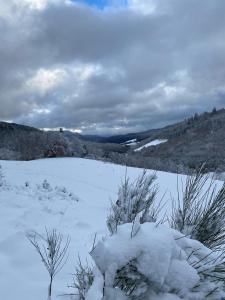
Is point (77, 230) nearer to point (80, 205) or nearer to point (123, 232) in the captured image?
point (80, 205)

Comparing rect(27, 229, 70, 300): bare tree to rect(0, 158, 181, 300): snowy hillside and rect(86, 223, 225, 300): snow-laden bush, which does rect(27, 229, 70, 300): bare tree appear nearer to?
rect(0, 158, 181, 300): snowy hillside

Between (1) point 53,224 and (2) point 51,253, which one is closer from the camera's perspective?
(2) point 51,253

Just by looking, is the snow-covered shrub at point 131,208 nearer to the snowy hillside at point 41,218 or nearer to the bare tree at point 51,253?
the bare tree at point 51,253

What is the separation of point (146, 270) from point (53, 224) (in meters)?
5.00

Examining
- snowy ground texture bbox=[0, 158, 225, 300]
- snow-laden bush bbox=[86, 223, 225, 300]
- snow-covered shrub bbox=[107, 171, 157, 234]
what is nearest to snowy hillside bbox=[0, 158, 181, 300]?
snowy ground texture bbox=[0, 158, 225, 300]

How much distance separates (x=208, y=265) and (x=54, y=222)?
492 cm

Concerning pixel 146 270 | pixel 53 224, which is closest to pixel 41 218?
pixel 53 224

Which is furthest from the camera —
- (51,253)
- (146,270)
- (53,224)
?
(53,224)

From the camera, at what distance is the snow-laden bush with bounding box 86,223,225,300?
2.12 meters

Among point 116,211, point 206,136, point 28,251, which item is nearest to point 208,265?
point 116,211

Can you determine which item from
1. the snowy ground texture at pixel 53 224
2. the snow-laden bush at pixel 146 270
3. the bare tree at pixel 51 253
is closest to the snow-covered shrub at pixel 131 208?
the bare tree at pixel 51 253

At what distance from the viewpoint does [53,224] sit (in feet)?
22.7

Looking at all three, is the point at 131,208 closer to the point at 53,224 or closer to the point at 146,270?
the point at 146,270

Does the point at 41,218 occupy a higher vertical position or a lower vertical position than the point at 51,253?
lower
